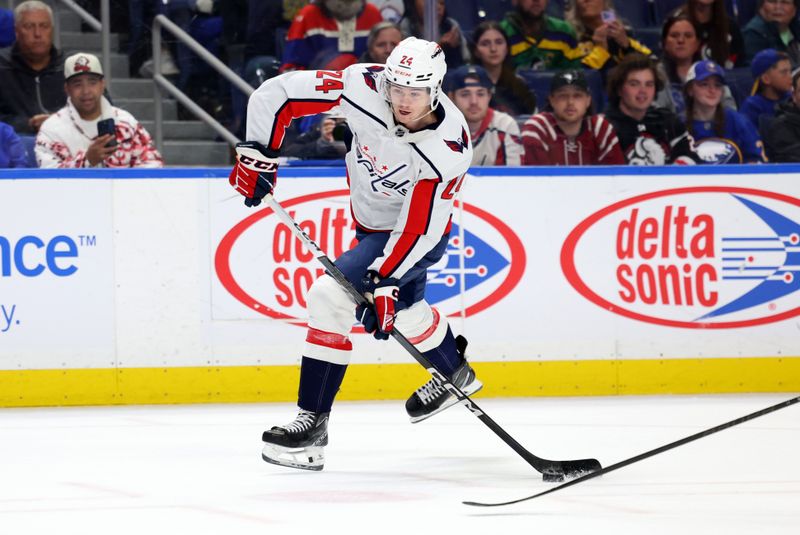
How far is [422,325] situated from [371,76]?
0.87 metres

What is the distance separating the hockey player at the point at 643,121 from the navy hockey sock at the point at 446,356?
80.9 inches

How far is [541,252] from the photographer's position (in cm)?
571

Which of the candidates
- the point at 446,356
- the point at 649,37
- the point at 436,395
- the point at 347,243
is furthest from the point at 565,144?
the point at 436,395

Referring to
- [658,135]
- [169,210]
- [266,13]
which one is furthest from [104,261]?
[658,135]

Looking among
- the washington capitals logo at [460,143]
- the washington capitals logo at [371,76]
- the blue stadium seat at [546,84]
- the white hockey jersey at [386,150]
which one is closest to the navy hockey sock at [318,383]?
the white hockey jersey at [386,150]

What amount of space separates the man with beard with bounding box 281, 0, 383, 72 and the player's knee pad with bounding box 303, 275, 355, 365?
2.68 m

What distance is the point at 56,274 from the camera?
5.42m

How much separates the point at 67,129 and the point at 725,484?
132 inches

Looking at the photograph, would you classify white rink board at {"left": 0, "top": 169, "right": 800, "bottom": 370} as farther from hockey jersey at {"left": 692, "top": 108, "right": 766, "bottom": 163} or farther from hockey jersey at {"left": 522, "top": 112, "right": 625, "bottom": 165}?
hockey jersey at {"left": 692, "top": 108, "right": 766, "bottom": 163}

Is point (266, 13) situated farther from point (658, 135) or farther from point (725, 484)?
point (725, 484)

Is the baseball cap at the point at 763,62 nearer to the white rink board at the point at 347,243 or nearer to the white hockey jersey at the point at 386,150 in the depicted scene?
the white rink board at the point at 347,243

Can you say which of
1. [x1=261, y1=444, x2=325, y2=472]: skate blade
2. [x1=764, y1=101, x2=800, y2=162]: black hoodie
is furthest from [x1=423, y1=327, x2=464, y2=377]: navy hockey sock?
[x1=764, y1=101, x2=800, y2=162]: black hoodie

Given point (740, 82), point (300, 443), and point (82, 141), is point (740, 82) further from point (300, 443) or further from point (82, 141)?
point (300, 443)

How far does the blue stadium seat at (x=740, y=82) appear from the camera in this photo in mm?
6914
